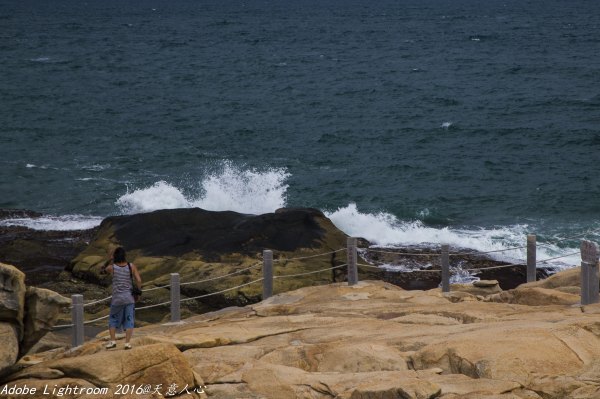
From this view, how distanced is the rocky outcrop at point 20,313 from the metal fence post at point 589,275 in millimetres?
7709

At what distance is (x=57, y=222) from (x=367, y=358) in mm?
22688

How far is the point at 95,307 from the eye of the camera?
2133 centimetres

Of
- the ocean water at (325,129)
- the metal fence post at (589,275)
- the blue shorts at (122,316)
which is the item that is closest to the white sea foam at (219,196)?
the ocean water at (325,129)

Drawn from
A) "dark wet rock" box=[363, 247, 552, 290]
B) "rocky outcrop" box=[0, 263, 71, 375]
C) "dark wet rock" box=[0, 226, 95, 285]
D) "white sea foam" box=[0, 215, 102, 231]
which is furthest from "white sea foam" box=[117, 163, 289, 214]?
"rocky outcrop" box=[0, 263, 71, 375]

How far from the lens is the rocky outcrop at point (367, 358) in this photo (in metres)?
11.4

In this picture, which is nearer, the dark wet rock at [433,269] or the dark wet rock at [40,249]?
the dark wet rock at [433,269]

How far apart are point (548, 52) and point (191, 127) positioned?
38282 mm

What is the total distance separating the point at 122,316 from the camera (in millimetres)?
13812

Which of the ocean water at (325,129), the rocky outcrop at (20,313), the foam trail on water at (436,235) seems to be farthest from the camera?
the ocean water at (325,129)

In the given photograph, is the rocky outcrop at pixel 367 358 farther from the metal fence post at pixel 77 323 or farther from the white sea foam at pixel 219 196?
the white sea foam at pixel 219 196

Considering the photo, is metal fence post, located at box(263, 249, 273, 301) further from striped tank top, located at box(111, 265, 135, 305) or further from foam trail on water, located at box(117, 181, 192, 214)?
foam trail on water, located at box(117, 181, 192, 214)

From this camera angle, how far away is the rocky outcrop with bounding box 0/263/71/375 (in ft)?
39.5

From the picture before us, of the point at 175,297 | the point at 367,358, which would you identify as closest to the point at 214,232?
the point at 175,297

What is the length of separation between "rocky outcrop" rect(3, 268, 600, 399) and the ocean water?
15144mm
